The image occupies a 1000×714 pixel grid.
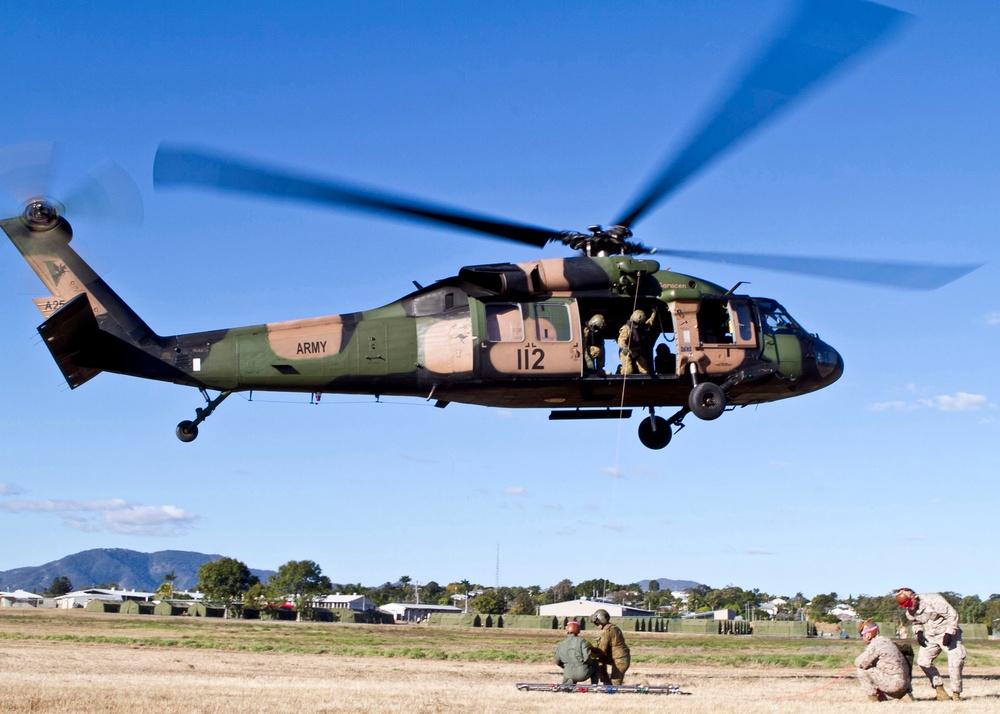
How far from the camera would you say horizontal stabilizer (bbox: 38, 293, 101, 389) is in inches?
731

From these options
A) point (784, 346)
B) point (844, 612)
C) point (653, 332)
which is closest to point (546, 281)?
point (653, 332)

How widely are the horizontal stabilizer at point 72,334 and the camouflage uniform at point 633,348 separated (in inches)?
392

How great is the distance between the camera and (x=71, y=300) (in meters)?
18.8

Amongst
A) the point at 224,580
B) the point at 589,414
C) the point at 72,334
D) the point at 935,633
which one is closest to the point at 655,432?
the point at 589,414

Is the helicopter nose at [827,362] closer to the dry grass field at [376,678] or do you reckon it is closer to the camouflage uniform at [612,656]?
the dry grass field at [376,678]

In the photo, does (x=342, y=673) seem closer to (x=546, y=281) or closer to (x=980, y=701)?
(x=546, y=281)

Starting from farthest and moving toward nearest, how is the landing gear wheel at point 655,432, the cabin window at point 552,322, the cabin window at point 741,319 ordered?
the landing gear wheel at point 655,432, the cabin window at point 741,319, the cabin window at point 552,322

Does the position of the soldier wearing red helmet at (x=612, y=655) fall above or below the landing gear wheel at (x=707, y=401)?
below

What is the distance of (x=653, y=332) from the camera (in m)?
20.9

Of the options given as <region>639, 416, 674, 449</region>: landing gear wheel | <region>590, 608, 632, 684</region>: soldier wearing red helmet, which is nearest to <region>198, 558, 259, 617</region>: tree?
<region>639, 416, 674, 449</region>: landing gear wheel

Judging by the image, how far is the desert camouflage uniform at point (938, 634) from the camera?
14789 mm

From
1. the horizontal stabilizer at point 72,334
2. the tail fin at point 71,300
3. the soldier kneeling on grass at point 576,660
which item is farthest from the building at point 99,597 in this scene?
the soldier kneeling on grass at point 576,660

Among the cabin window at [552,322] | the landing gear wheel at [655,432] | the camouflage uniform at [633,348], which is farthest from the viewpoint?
the landing gear wheel at [655,432]

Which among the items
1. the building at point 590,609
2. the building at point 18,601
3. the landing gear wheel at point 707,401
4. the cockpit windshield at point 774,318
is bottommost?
the building at point 18,601
